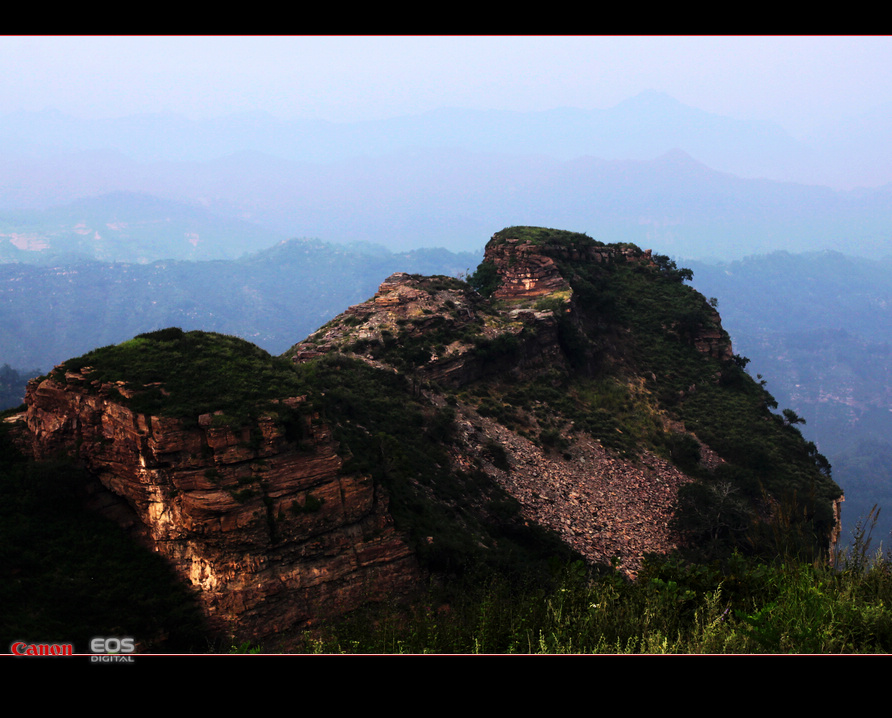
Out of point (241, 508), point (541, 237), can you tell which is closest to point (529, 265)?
point (541, 237)

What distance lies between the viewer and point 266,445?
17.7 meters

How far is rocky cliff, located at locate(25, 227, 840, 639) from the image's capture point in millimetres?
16406

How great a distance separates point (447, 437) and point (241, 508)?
15576mm

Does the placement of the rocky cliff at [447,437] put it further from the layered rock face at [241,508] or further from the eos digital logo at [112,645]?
the eos digital logo at [112,645]

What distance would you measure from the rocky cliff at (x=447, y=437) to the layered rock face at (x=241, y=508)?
0.06 meters

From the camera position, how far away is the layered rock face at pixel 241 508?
51.6ft

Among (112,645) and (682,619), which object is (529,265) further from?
(112,645)

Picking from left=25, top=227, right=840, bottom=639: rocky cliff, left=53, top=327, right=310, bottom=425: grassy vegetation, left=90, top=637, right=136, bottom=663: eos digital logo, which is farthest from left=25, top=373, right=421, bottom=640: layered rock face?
left=90, top=637, right=136, bottom=663: eos digital logo

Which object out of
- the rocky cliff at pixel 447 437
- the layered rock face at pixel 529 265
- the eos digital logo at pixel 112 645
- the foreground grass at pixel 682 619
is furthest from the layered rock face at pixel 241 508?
the layered rock face at pixel 529 265

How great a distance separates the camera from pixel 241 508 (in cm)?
1619

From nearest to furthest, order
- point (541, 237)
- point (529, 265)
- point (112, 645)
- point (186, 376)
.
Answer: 1. point (112, 645)
2. point (186, 376)
3. point (529, 265)
4. point (541, 237)
